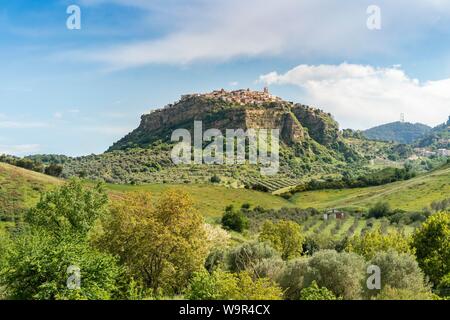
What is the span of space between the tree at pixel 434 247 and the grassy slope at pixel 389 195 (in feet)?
292

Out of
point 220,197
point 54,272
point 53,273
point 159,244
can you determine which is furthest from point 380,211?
point 54,272

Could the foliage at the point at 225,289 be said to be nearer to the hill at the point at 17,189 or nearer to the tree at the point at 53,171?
the hill at the point at 17,189

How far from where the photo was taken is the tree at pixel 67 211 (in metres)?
50.6

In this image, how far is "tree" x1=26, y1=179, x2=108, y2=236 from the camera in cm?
5059

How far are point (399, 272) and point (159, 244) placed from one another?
19.5 m

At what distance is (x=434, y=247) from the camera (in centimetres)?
5203

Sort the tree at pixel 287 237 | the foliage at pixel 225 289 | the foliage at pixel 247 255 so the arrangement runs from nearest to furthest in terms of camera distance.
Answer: the foliage at pixel 225 289 → the foliage at pixel 247 255 → the tree at pixel 287 237

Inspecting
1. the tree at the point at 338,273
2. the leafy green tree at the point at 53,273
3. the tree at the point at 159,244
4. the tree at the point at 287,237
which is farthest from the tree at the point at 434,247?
the leafy green tree at the point at 53,273

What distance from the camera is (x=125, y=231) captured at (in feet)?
120

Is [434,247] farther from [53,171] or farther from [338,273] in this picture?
[53,171]

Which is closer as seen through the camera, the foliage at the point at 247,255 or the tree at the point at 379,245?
the foliage at the point at 247,255

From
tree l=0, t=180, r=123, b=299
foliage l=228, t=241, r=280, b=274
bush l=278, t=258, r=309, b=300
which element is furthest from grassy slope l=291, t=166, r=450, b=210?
tree l=0, t=180, r=123, b=299

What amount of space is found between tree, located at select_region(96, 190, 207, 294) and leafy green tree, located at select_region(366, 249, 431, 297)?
15027mm
